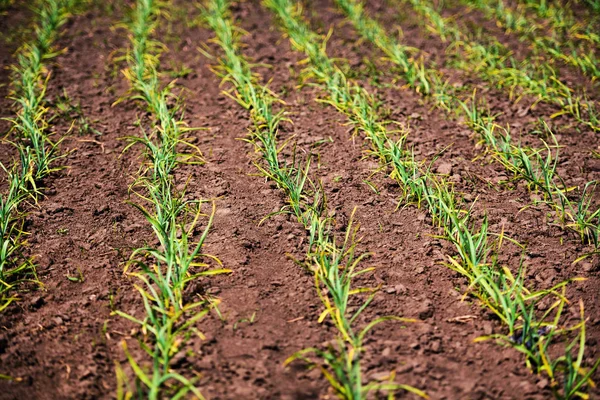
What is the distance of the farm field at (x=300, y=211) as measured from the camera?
1914 mm

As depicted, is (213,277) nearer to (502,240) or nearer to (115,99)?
(502,240)

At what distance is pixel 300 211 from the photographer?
8.63ft

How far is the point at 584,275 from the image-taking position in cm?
Answer: 228

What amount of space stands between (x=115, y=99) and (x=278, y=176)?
5.11ft

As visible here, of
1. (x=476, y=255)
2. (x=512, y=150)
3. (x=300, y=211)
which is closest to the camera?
(x=476, y=255)

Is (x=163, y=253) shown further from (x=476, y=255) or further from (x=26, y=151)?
(x=476, y=255)

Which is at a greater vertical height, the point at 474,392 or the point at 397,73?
the point at 397,73

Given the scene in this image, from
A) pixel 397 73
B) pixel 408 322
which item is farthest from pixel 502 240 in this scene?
pixel 397 73

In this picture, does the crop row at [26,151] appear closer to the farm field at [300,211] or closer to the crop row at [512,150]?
the farm field at [300,211]

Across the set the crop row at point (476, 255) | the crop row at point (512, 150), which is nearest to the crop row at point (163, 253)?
the crop row at point (476, 255)

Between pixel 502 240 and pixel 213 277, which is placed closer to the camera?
pixel 213 277

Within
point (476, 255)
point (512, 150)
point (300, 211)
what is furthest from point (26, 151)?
point (512, 150)

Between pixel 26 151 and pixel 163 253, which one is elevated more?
pixel 26 151

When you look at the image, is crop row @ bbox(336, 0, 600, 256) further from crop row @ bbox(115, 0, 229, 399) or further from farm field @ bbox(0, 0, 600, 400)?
crop row @ bbox(115, 0, 229, 399)
